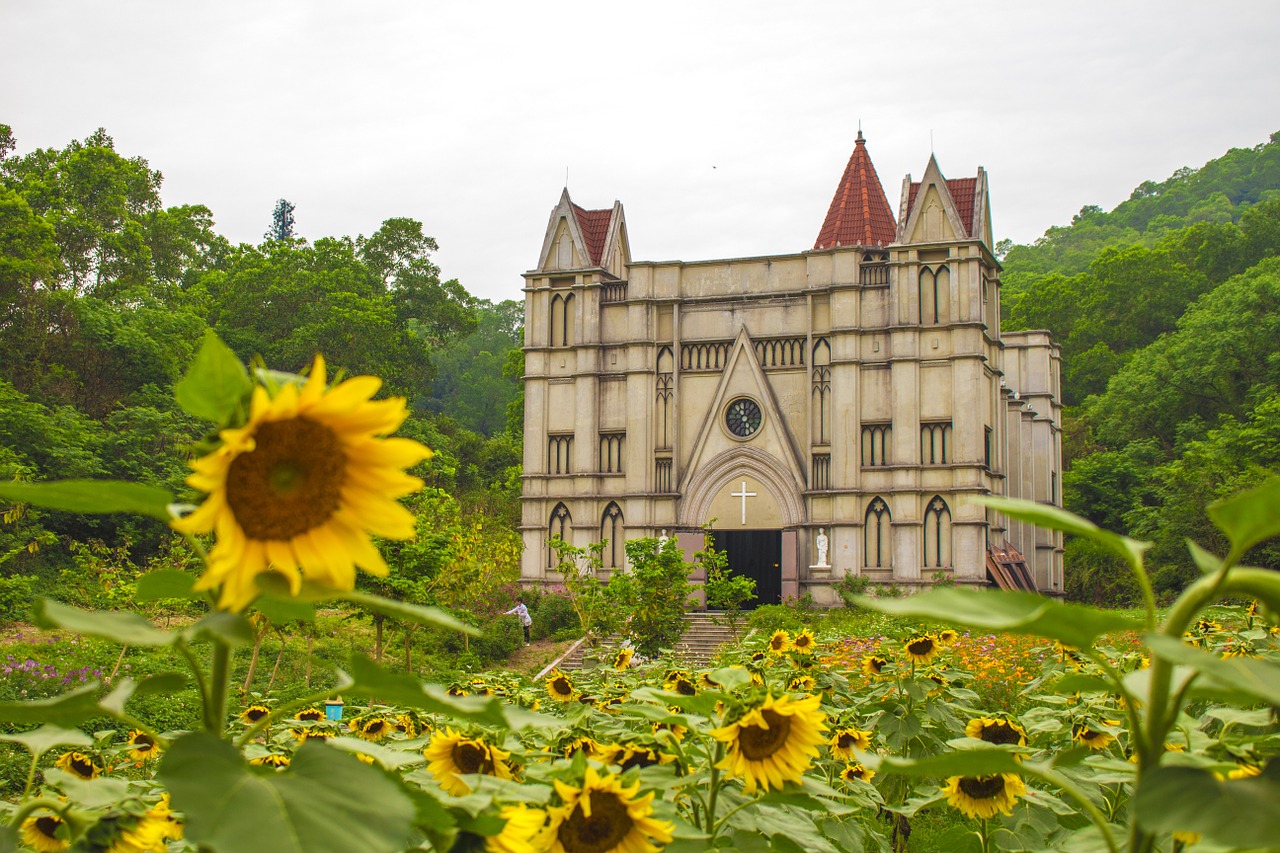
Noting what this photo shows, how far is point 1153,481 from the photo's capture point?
1743 inches

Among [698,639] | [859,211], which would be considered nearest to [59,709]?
[698,639]

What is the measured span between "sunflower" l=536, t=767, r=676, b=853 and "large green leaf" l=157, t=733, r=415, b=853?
1.55 ft

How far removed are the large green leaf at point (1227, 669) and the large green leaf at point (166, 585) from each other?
1305 mm

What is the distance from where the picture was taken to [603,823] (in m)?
1.98

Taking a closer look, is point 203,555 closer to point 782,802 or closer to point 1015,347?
point 782,802

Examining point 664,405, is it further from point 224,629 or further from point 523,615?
point 224,629

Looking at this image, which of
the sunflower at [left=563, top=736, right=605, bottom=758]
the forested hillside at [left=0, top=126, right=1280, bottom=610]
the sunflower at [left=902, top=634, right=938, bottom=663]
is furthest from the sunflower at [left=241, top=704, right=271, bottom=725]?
the forested hillside at [left=0, top=126, right=1280, bottom=610]

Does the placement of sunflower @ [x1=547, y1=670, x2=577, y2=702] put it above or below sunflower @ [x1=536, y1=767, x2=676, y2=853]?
below

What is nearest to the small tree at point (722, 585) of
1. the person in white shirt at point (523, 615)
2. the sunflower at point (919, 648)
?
the person in white shirt at point (523, 615)

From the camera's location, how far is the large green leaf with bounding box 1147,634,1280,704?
1356 millimetres

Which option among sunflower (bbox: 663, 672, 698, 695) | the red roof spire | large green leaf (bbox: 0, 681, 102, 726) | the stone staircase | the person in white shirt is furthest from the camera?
the red roof spire

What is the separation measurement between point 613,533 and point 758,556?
12.5 ft

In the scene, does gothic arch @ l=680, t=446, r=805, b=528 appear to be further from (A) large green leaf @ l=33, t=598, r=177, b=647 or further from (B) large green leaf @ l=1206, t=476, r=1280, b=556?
(A) large green leaf @ l=33, t=598, r=177, b=647

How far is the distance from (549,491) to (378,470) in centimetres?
3128
